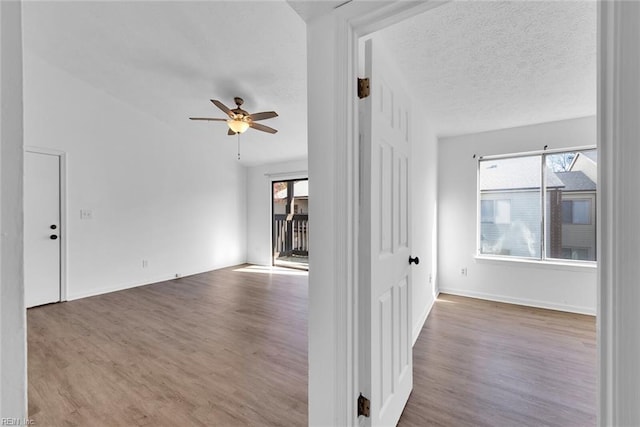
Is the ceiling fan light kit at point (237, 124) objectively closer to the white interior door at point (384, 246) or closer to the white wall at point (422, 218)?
the white wall at point (422, 218)

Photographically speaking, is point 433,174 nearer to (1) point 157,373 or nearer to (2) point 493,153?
(2) point 493,153

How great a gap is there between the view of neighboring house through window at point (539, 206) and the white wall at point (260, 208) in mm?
3599

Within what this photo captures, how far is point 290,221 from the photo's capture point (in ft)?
21.8

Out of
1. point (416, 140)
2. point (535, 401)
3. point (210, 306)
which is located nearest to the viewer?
point (535, 401)

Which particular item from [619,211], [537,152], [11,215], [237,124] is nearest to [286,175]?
[237,124]

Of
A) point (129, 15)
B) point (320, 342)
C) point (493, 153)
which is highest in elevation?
point (129, 15)

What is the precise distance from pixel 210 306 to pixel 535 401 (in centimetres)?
→ 322

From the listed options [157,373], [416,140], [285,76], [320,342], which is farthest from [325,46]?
[157,373]

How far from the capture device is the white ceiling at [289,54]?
1694 millimetres

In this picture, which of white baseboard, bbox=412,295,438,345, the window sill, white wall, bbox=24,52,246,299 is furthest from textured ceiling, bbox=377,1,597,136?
white wall, bbox=24,52,246,299

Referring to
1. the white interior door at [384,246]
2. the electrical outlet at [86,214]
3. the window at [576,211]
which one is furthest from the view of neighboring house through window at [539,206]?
the electrical outlet at [86,214]

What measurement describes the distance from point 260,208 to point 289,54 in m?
3.91

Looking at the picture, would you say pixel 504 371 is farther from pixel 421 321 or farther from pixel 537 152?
pixel 537 152

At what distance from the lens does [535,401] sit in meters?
1.77
